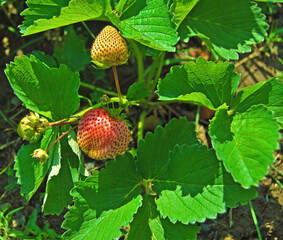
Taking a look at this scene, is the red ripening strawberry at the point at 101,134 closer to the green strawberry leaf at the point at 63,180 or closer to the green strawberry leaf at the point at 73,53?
the green strawberry leaf at the point at 63,180

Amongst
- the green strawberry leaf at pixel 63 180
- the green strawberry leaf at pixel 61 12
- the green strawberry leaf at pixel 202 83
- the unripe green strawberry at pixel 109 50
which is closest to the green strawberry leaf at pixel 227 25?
the green strawberry leaf at pixel 202 83

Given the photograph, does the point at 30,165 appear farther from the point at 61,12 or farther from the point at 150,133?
the point at 61,12

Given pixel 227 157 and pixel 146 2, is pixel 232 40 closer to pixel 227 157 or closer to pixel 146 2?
pixel 146 2

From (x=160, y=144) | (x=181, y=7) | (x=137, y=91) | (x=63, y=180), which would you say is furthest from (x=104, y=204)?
(x=181, y=7)

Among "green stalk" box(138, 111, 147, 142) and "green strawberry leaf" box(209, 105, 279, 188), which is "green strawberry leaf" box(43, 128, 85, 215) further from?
"green strawberry leaf" box(209, 105, 279, 188)

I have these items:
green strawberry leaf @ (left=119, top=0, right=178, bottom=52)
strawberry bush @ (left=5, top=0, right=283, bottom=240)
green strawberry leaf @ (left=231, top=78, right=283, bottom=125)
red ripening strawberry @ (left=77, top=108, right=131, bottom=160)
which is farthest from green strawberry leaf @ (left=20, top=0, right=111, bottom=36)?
green strawberry leaf @ (left=231, top=78, right=283, bottom=125)

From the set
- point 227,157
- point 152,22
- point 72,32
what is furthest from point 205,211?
point 72,32

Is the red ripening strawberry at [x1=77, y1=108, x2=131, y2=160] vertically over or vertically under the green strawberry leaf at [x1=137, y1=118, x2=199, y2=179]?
over
